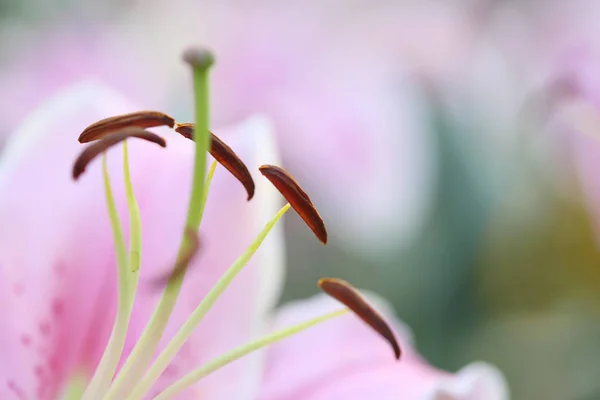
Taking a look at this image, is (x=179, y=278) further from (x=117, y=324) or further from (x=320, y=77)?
(x=320, y=77)

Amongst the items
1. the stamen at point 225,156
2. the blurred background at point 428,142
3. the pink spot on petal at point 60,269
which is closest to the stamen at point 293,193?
the stamen at point 225,156

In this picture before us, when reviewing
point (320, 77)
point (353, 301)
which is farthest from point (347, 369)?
point (320, 77)

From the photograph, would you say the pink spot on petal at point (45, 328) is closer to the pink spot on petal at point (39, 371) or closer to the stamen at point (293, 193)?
the pink spot on petal at point (39, 371)

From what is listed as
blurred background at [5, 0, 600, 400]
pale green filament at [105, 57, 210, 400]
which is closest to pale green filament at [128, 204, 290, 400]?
pale green filament at [105, 57, 210, 400]

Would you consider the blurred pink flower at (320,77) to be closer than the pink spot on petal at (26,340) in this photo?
No

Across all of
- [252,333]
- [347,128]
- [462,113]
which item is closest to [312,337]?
[252,333]

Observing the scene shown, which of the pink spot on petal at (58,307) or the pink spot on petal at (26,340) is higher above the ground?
the pink spot on petal at (58,307)

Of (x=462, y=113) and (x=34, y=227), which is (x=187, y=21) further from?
(x=34, y=227)
